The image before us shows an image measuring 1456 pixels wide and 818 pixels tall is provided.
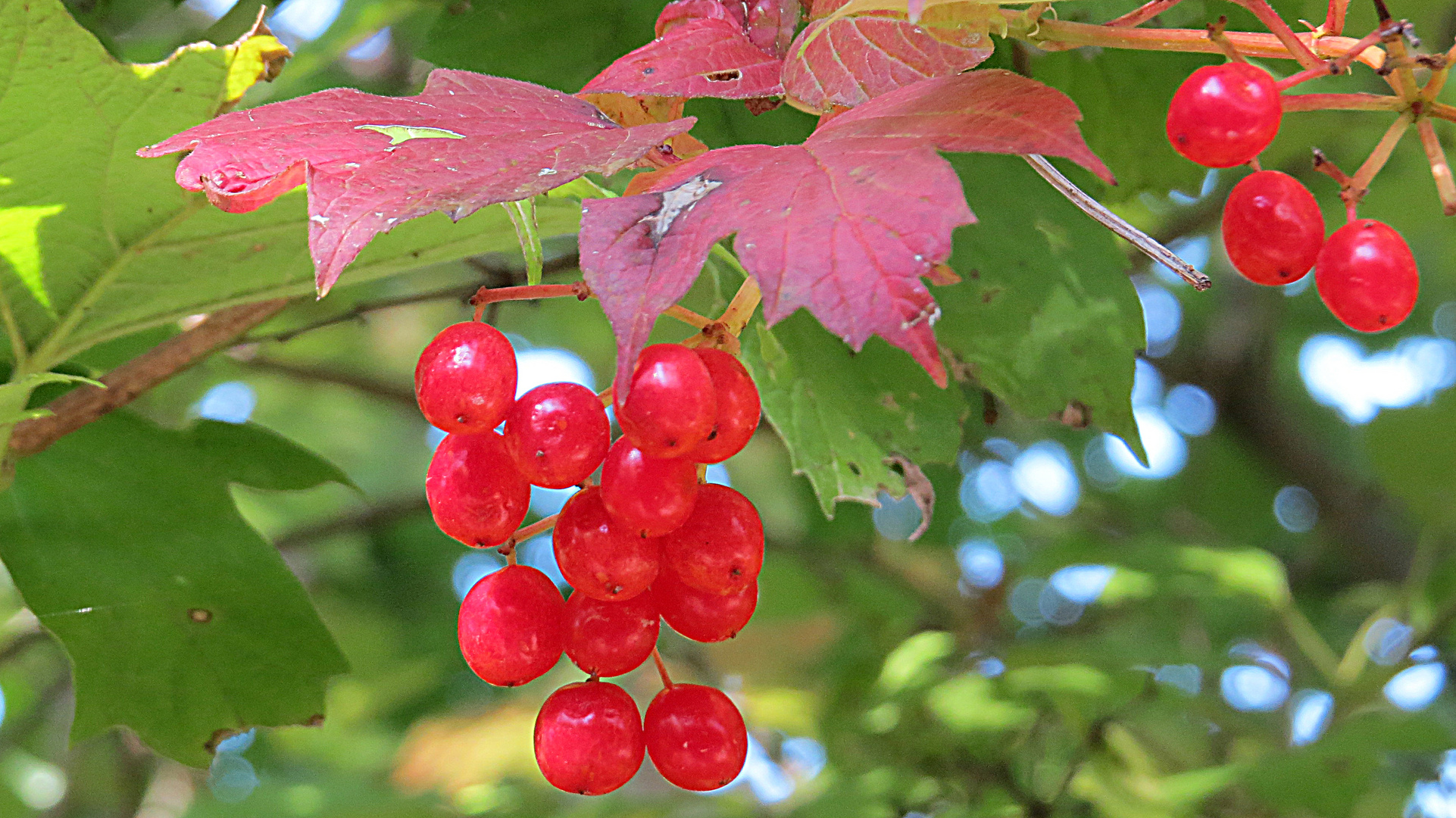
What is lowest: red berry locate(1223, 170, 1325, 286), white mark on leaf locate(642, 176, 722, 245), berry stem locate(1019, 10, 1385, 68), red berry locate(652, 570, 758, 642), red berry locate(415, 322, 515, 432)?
red berry locate(652, 570, 758, 642)

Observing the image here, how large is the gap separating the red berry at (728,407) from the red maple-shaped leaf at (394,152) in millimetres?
110

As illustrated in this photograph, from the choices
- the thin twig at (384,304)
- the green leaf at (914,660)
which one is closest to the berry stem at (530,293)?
the thin twig at (384,304)

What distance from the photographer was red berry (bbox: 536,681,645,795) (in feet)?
2.15

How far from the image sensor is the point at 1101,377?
1.03 meters

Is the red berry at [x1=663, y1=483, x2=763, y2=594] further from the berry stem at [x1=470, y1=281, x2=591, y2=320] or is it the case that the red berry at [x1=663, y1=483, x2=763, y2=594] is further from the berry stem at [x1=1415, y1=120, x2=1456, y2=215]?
the berry stem at [x1=1415, y1=120, x2=1456, y2=215]

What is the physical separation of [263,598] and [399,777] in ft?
4.30

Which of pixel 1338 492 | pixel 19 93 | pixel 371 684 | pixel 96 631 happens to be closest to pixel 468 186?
pixel 19 93

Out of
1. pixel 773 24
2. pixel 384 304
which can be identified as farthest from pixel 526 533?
pixel 384 304

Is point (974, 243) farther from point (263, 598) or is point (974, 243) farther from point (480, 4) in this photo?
point (263, 598)

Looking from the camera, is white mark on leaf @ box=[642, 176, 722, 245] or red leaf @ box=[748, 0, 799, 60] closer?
white mark on leaf @ box=[642, 176, 722, 245]

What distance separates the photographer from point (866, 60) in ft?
2.07

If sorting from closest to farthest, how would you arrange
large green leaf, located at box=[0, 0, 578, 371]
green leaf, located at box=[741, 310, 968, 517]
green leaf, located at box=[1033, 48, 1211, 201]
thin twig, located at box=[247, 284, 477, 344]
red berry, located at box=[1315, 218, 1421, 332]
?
red berry, located at box=[1315, 218, 1421, 332]
large green leaf, located at box=[0, 0, 578, 371]
green leaf, located at box=[741, 310, 968, 517]
green leaf, located at box=[1033, 48, 1211, 201]
thin twig, located at box=[247, 284, 477, 344]

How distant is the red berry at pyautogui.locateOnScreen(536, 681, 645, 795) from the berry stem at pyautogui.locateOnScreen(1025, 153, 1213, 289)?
0.37 metres

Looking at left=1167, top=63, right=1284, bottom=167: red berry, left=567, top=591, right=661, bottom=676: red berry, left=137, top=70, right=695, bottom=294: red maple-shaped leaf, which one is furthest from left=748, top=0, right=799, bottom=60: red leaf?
left=567, top=591, right=661, bottom=676: red berry
